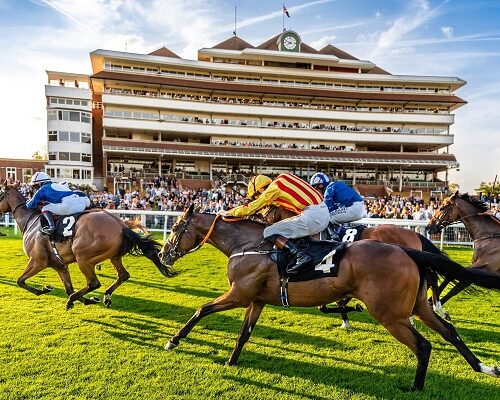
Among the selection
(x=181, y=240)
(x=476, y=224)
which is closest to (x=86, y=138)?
(x=181, y=240)

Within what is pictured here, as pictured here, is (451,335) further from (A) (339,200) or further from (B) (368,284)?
(A) (339,200)

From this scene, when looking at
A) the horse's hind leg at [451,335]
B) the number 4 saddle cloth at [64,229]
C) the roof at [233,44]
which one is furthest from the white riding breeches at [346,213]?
the roof at [233,44]

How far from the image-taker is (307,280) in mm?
3648

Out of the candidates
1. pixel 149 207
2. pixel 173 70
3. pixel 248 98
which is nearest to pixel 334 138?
pixel 248 98

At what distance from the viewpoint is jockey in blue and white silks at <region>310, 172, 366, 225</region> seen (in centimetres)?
557

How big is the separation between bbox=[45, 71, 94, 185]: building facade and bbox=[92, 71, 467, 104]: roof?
2650 millimetres

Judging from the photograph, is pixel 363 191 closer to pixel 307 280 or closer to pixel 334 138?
pixel 334 138

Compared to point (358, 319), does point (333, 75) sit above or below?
above

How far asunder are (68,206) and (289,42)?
3936 centimetres

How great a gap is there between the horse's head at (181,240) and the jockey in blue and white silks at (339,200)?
1.97 metres

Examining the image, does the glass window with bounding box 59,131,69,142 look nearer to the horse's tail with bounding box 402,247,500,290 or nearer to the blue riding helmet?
the blue riding helmet

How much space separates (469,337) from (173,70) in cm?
3630

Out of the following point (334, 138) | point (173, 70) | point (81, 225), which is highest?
point (173, 70)

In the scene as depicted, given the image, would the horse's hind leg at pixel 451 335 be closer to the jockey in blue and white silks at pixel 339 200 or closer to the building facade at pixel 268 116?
the jockey in blue and white silks at pixel 339 200
